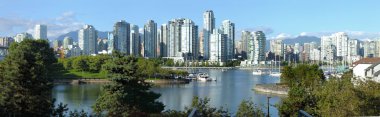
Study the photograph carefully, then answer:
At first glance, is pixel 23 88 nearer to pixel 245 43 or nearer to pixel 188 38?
pixel 188 38

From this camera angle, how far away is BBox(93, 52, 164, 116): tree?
12.2m

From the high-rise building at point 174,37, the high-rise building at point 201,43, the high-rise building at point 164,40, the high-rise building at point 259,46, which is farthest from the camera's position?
the high-rise building at point 201,43

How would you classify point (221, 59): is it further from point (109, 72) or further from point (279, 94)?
point (109, 72)

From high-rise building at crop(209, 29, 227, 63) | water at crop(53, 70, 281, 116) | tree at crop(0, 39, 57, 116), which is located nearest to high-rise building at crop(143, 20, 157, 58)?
high-rise building at crop(209, 29, 227, 63)

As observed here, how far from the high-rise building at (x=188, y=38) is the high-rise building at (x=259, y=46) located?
1661 centimetres

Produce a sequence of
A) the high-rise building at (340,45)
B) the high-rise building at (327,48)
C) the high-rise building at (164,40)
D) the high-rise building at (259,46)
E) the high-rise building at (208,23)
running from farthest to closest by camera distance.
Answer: the high-rise building at (208,23), the high-rise building at (164,40), the high-rise building at (340,45), the high-rise building at (259,46), the high-rise building at (327,48)

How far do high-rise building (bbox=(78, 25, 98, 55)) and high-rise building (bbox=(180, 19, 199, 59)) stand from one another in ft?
117

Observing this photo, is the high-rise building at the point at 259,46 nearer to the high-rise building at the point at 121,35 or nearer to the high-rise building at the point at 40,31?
the high-rise building at the point at 121,35

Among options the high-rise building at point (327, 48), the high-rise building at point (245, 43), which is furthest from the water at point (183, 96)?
the high-rise building at point (245, 43)

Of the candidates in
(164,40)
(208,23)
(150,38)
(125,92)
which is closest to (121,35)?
(150,38)

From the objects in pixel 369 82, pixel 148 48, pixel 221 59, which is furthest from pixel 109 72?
pixel 148 48

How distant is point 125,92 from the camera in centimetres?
1241

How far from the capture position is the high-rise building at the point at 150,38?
139500 millimetres

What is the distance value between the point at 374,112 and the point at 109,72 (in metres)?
6.82
